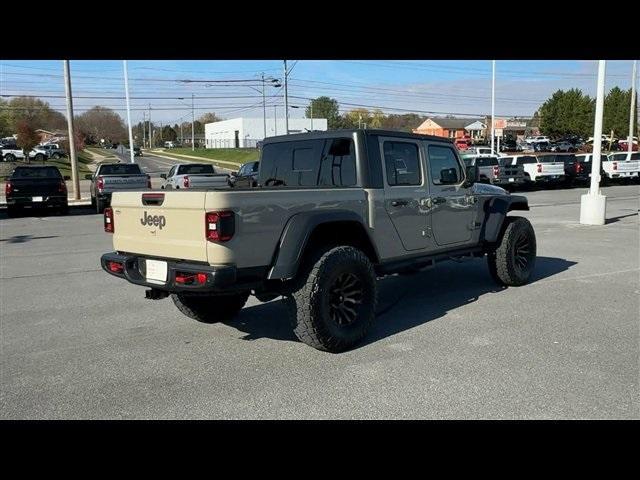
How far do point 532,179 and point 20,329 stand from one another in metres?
27.0

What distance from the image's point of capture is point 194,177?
1828cm

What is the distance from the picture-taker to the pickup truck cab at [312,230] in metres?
4.40

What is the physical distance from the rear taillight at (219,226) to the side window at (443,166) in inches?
114

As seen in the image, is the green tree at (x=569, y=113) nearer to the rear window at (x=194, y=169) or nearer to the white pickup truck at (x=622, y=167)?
the white pickup truck at (x=622, y=167)

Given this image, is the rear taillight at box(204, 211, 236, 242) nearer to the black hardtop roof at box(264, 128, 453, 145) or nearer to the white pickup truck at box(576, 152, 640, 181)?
the black hardtop roof at box(264, 128, 453, 145)

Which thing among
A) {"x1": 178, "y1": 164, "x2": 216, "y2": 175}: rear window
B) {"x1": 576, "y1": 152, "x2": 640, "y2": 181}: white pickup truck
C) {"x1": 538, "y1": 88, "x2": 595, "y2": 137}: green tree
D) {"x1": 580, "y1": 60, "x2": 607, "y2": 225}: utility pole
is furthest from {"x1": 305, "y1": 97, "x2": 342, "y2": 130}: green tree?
{"x1": 580, "y1": 60, "x2": 607, "y2": 225}: utility pole

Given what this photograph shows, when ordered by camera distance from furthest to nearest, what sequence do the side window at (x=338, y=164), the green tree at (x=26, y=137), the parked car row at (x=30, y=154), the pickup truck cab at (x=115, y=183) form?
the parked car row at (x=30, y=154) → the green tree at (x=26, y=137) → the pickup truck cab at (x=115, y=183) → the side window at (x=338, y=164)

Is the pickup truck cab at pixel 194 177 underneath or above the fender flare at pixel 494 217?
above

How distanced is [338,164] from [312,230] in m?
1.10

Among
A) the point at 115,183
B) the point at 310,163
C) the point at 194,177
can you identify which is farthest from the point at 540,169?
the point at 310,163

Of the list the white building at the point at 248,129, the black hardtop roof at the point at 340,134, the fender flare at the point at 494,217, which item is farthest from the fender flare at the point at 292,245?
the white building at the point at 248,129

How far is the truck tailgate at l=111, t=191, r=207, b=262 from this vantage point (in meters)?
4.39

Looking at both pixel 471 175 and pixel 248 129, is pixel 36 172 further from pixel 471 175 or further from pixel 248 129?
pixel 248 129
